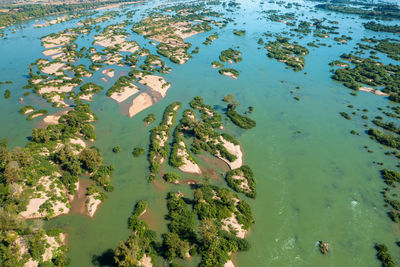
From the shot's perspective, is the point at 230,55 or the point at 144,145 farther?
the point at 230,55

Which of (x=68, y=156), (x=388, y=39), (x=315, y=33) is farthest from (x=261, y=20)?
(x=68, y=156)

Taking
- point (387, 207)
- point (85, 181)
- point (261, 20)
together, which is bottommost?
point (387, 207)

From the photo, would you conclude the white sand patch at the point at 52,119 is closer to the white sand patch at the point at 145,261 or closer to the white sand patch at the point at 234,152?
the white sand patch at the point at 145,261

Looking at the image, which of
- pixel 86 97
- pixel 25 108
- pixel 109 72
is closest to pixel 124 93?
pixel 86 97

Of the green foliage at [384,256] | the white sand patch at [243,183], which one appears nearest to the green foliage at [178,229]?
the white sand patch at [243,183]

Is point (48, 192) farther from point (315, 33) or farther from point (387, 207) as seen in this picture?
point (315, 33)

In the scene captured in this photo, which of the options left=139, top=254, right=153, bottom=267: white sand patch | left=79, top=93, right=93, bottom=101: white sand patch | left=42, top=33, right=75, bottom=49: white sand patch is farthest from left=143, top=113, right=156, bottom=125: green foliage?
left=42, top=33, right=75, bottom=49: white sand patch

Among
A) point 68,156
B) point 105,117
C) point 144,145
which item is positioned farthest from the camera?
point 105,117
